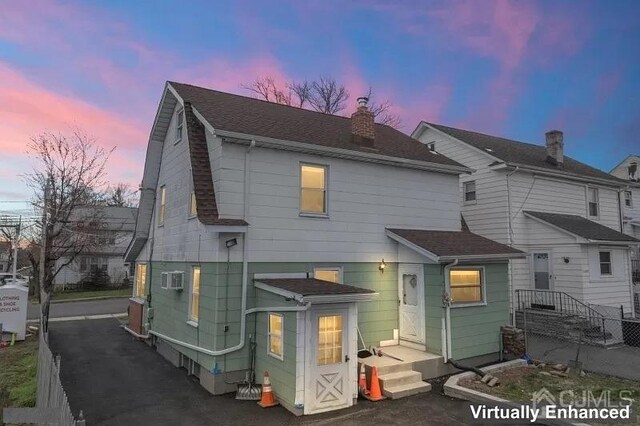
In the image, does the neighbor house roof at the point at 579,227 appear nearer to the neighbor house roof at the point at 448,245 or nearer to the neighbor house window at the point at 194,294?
the neighbor house roof at the point at 448,245

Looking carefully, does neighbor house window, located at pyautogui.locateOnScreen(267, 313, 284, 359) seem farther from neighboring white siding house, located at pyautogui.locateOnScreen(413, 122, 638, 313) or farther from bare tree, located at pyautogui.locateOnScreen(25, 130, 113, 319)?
bare tree, located at pyautogui.locateOnScreen(25, 130, 113, 319)

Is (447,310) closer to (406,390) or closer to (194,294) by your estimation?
(406,390)

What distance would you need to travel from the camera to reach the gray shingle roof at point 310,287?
8.26 metres

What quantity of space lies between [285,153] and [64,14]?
10.9 meters

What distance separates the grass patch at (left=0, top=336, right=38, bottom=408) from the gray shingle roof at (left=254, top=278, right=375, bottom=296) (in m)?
5.95

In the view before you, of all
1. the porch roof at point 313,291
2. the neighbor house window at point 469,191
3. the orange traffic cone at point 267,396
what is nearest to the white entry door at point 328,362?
the porch roof at point 313,291

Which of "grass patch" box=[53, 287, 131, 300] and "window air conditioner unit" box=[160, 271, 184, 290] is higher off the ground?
"window air conditioner unit" box=[160, 271, 184, 290]

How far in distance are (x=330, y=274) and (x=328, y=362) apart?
315 centimetres

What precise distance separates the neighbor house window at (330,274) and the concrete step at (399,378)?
9.65 feet

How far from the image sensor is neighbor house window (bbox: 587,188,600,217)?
20359 millimetres

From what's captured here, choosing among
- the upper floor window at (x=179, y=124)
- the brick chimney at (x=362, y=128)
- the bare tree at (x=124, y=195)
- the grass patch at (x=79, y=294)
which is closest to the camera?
the upper floor window at (x=179, y=124)

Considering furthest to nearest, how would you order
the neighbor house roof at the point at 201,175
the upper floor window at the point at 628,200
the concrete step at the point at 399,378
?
the upper floor window at the point at 628,200
the neighbor house roof at the point at 201,175
the concrete step at the point at 399,378

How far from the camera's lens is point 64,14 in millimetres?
14281

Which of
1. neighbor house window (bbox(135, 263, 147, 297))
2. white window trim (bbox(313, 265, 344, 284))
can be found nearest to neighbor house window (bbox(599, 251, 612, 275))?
white window trim (bbox(313, 265, 344, 284))
